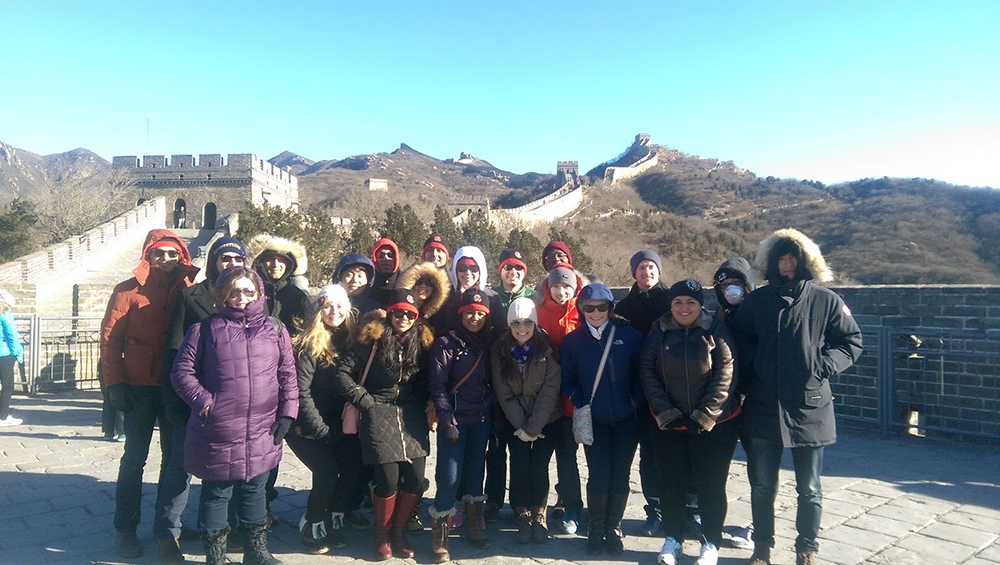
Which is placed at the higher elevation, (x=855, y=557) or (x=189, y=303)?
(x=189, y=303)

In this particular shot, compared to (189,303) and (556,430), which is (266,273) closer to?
(189,303)

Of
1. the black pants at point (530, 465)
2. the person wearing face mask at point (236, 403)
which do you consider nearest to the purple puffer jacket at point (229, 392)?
the person wearing face mask at point (236, 403)

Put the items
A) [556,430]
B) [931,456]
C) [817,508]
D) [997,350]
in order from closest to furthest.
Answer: [817,508] < [556,430] < [931,456] < [997,350]

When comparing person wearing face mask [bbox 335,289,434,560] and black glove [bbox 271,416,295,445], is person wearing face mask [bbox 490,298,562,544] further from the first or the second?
black glove [bbox 271,416,295,445]

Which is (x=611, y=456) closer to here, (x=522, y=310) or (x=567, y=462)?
(x=567, y=462)

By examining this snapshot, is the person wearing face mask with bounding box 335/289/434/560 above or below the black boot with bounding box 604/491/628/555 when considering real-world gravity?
above

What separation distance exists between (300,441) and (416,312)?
1045mm

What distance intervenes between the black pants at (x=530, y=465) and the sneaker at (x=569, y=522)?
22 cm

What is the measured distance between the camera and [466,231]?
28.9 meters

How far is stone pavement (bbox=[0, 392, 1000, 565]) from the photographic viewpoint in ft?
12.1

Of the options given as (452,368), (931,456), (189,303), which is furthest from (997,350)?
(189,303)

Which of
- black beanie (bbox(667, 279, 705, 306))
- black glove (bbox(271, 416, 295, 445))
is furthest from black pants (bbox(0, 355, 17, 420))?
black beanie (bbox(667, 279, 705, 306))

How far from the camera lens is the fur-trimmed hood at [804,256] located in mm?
3559

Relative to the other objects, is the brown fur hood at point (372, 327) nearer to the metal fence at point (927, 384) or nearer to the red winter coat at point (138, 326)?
the red winter coat at point (138, 326)
